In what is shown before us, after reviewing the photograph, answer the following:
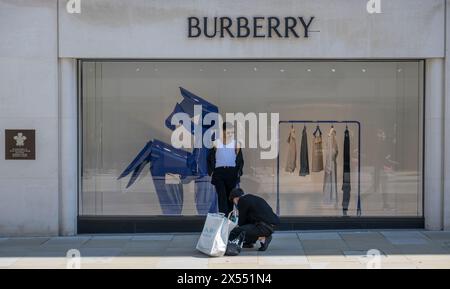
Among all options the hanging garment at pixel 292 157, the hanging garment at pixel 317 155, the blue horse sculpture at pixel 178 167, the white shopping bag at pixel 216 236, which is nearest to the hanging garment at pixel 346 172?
the hanging garment at pixel 317 155

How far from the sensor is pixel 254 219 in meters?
9.24

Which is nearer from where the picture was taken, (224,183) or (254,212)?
(254,212)

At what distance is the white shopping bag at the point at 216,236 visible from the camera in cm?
885

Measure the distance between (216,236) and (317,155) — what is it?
11.9 ft

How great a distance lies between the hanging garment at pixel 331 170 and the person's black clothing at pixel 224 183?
1.97 meters

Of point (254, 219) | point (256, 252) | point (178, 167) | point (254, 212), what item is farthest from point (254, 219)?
point (178, 167)

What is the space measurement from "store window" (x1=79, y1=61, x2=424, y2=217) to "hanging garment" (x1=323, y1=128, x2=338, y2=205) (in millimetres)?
25

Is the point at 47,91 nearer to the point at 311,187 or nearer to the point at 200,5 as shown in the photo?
the point at 200,5

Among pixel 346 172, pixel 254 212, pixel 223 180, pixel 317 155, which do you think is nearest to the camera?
pixel 254 212

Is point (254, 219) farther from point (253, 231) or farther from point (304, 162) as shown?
point (304, 162)

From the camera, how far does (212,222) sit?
8.90 metres

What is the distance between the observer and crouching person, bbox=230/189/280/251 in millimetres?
9195

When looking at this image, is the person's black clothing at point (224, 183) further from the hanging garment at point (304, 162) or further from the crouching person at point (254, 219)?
the hanging garment at point (304, 162)

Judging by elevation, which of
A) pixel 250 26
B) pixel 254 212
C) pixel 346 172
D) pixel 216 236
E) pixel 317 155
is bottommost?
pixel 216 236
